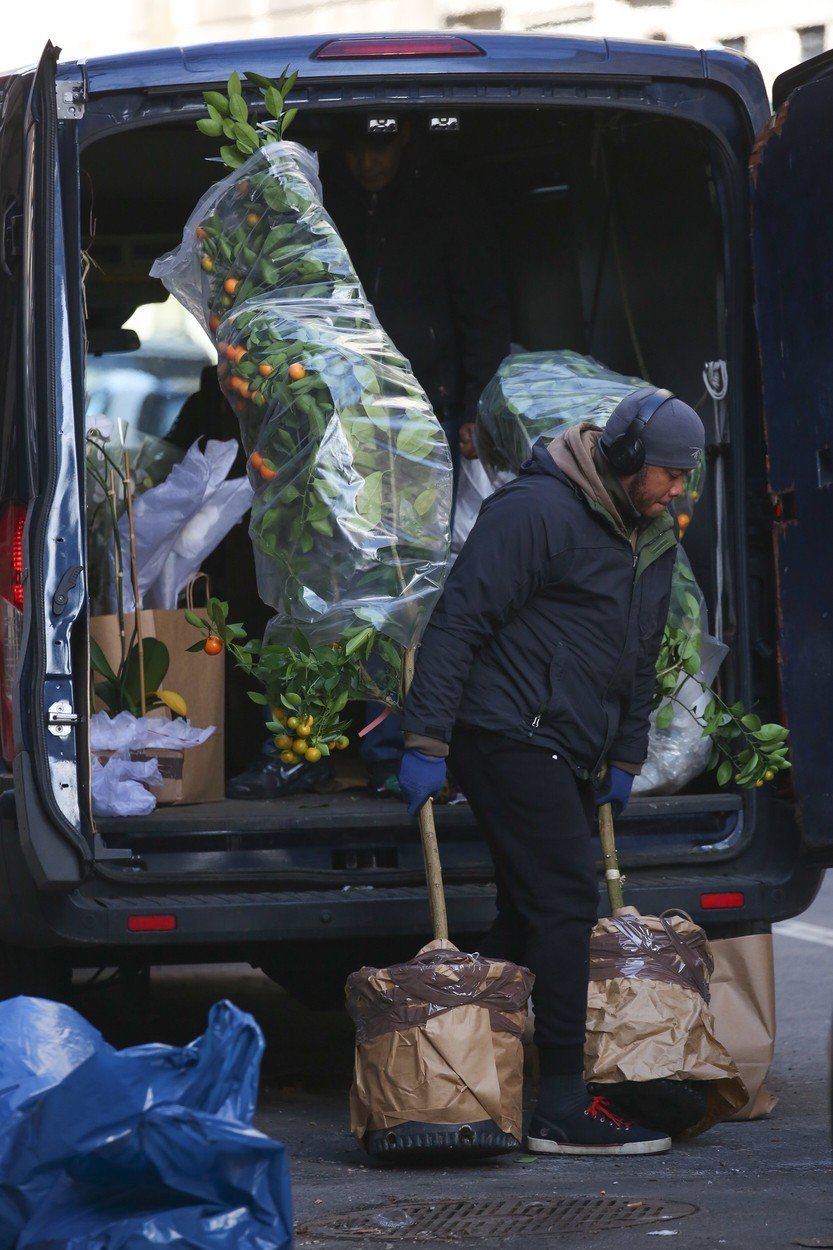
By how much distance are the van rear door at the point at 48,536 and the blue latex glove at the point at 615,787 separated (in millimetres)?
1213

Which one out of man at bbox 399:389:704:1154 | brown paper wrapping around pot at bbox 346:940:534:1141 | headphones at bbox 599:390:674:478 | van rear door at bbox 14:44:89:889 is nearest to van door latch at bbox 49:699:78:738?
van rear door at bbox 14:44:89:889

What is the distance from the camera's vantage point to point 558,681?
420 centimetres

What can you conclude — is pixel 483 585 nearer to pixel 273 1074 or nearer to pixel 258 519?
pixel 258 519

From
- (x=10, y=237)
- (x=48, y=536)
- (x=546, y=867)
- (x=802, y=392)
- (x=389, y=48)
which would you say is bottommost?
(x=546, y=867)

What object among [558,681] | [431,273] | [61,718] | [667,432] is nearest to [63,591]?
[61,718]

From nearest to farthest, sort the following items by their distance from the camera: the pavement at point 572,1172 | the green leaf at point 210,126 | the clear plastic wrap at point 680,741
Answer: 1. the pavement at point 572,1172
2. the green leaf at point 210,126
3. the clear plastic wrap at point 680,741

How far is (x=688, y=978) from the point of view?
436cm

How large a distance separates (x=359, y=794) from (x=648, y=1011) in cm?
128

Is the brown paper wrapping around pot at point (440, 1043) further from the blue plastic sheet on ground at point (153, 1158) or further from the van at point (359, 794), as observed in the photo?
the blue plastic sheet on ground at point (153, 1158)

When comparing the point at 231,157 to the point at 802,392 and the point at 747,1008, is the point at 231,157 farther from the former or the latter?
the point at 747,1008

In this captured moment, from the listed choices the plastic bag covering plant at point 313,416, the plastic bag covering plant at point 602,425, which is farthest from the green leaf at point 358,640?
the plastic bag covering plant at point 602,425

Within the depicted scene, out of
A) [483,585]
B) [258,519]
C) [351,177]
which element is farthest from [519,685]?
[351,177]

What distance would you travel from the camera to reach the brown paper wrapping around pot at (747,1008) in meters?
4.62

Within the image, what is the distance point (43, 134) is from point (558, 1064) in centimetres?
230
